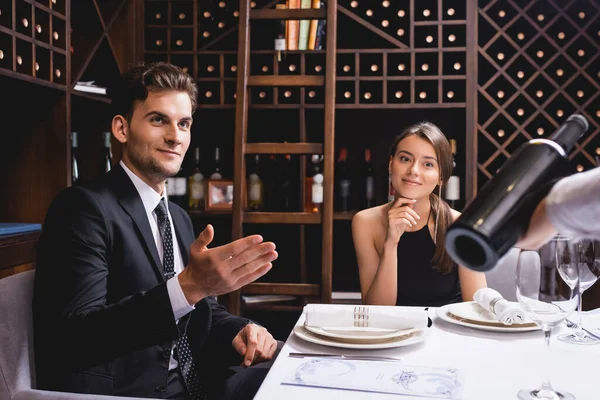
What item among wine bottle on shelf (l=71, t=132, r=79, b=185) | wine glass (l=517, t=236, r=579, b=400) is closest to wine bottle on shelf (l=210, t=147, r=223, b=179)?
wine bottle on shelf (l=71, t=132, r=79, b=185)

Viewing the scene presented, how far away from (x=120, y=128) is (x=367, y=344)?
0.96 m

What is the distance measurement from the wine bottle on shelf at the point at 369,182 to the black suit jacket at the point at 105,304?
1.74 m

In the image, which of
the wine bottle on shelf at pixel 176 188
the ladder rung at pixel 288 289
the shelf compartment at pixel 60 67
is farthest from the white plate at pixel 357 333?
the wine bottle on shelf at pixel 176 188

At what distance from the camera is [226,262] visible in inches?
36.5

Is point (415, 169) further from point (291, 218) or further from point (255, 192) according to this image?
point (255, 192)

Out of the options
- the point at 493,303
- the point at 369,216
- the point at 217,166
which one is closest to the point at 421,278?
the point at 369,216

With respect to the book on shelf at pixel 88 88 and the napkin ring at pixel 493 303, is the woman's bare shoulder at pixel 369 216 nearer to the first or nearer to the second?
the napkin ring at pixel 493 303

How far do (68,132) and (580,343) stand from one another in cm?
215

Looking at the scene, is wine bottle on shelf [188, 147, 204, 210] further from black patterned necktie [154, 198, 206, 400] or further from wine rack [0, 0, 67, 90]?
black patterned necktie [154, 198, 206, 400]

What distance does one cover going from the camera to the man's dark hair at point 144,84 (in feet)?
4.94

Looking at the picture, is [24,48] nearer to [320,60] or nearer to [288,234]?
[320,60]

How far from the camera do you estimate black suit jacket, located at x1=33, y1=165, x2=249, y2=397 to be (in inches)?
41.4

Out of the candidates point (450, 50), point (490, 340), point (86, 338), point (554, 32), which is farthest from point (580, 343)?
point (554, 32)

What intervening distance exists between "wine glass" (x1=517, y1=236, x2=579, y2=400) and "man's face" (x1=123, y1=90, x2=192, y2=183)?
3.22 feet
